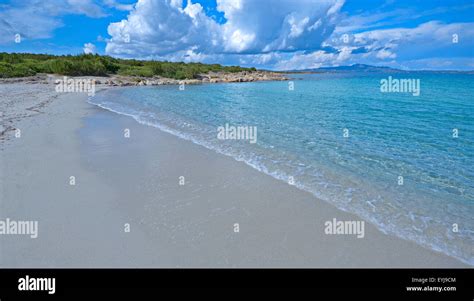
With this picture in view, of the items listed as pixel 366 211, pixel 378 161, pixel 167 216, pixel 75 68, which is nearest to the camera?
pixel 167 216

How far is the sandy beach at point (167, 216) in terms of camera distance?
15.6ft

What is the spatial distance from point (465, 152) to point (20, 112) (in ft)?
80.8

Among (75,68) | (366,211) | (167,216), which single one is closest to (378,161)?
(366,211)

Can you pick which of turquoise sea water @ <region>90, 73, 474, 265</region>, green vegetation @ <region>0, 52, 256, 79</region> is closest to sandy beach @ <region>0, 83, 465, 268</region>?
turquoise sea water @ <region>90, 73, 474, 265</region>

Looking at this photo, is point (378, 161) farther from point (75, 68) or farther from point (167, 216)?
point (75, 68)

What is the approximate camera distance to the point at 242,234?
214 inches

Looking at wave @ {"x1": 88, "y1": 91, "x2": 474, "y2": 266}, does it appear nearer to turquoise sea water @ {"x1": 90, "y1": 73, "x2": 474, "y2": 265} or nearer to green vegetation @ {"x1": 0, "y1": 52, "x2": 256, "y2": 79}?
turquoise sea water @ {"x1": 90, "y1": 73, "x2": 474, "y2": 265}

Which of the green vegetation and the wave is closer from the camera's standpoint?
the wave

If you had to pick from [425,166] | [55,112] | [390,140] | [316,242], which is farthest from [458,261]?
[55,112]

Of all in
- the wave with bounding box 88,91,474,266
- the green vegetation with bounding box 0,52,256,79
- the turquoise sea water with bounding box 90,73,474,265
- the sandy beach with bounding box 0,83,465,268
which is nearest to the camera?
the sandy beach with bounding box 0,83,465,268

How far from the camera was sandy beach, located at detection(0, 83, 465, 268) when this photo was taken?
4.77 meters

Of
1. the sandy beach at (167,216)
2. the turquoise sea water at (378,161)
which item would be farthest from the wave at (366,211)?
the sandy beach at (167,216)

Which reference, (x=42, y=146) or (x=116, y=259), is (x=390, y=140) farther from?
(x=42, y=146)

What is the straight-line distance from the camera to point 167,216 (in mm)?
6078
